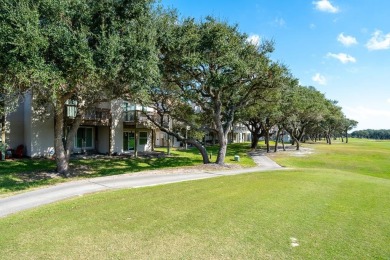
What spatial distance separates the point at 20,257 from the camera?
5457 mm

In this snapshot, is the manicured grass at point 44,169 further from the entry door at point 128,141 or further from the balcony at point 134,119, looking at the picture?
the entry door at point 128,141

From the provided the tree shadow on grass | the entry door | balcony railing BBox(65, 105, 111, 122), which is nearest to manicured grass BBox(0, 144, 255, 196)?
the tree shadow on grass

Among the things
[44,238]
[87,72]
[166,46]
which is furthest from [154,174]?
[44,238]

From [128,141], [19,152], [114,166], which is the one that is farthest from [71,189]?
[128,141]

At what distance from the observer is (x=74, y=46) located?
44.3 ft

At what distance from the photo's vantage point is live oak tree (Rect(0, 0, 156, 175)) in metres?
12.6

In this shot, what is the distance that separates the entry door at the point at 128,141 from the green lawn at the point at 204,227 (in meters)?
21.5

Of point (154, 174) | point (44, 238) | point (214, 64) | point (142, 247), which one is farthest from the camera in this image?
point (214, 64)

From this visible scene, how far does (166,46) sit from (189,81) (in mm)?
4508

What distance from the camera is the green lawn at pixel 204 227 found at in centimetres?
573

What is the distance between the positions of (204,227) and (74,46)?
10452 mm

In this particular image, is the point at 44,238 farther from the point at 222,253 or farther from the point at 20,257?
the point at 222,253

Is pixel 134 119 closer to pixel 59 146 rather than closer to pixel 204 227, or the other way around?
pixel 59 146

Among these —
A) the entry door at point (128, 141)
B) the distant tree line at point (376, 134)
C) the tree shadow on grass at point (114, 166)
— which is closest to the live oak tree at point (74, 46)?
the tree shadow on grass at point (114, 166)
